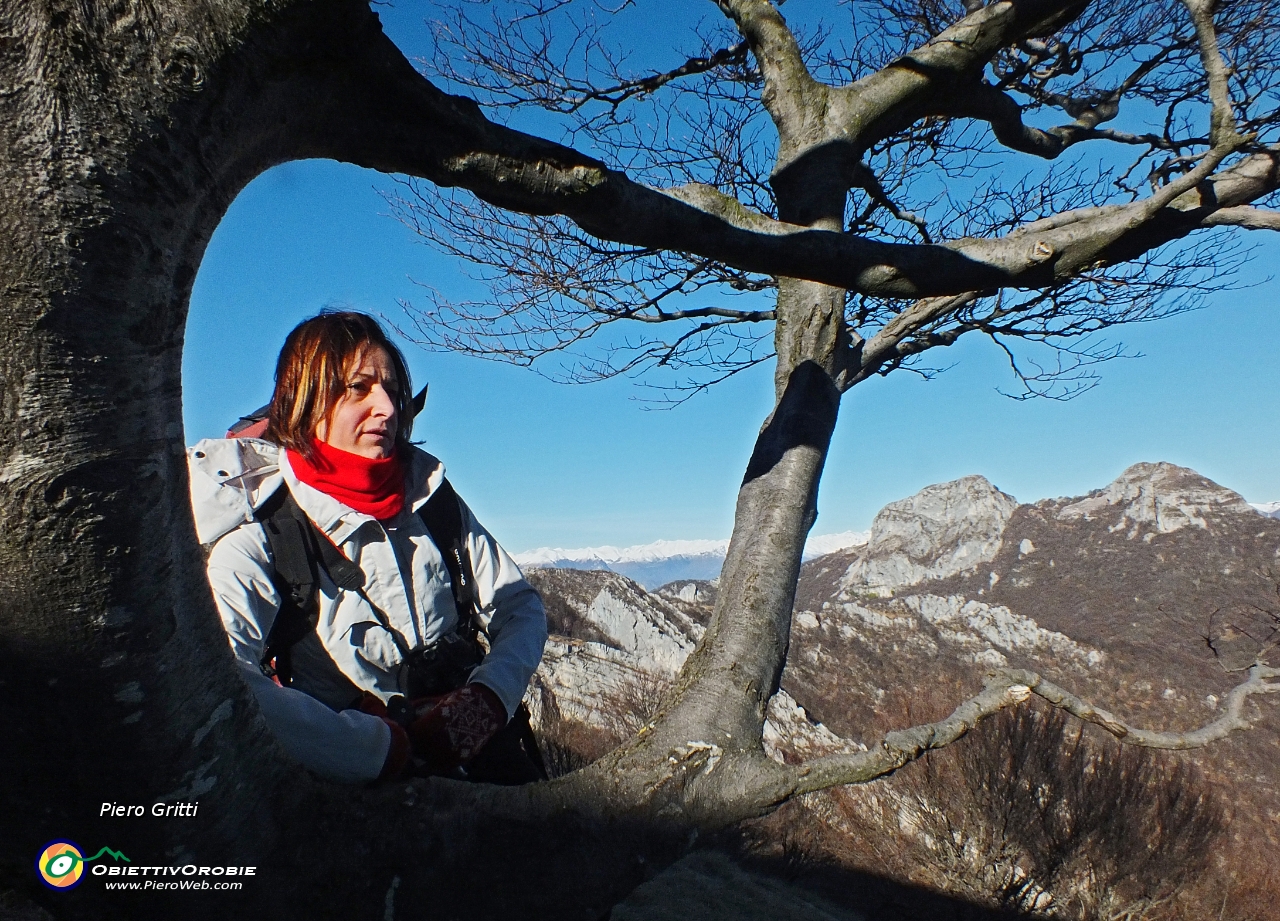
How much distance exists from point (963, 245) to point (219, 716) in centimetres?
174

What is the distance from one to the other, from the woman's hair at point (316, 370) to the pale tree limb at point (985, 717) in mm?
1246

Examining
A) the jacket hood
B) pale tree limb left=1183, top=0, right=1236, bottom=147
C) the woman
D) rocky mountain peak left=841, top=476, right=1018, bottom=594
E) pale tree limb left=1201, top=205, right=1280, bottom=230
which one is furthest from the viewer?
rocky mountain peak left=841, top=476, right=1018, bottom=594

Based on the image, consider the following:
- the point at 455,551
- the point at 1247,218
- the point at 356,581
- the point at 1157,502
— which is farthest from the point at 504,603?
the point at 1157,502

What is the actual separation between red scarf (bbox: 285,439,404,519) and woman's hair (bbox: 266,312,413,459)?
0.05 meters

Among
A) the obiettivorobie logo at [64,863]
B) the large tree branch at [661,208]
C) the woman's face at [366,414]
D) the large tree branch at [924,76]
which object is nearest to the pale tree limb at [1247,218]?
the large tree branch at [661,208]

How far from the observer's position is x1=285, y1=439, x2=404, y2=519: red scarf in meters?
1.61

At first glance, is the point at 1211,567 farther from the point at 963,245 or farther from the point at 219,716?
the point at 219,716

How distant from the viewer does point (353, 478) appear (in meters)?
1.64

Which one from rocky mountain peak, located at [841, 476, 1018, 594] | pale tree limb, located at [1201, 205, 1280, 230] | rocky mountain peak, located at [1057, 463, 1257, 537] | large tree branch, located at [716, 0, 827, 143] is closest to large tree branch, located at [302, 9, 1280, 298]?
pale tree limb, located at [1201, 205, 1280, 230]

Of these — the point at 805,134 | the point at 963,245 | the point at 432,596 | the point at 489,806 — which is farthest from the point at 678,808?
the point at 805,134

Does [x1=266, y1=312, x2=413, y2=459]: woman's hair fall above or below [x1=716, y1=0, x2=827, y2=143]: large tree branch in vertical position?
below

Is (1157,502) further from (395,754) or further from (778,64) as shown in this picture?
(395,754)

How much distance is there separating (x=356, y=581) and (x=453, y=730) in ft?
1.32

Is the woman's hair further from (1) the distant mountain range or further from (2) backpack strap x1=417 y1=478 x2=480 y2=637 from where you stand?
(1) the distant mountain range
